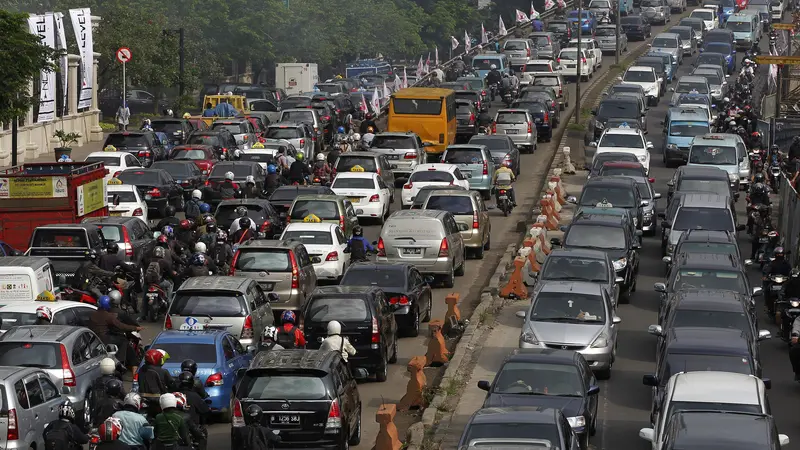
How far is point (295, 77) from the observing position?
76.5 metres

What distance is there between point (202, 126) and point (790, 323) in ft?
96.8

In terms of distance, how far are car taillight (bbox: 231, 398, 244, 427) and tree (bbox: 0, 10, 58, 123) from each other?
2378cm

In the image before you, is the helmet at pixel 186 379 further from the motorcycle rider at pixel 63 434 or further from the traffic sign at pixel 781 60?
the traffic sign at pixel 781 60

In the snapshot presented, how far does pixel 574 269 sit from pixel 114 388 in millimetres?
11434

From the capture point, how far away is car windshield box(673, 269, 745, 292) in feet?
90.7

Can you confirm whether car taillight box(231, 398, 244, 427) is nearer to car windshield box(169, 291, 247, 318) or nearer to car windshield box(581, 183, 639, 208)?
car windshield box(169, 291, 247, 318)

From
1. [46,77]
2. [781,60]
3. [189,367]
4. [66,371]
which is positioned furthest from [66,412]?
[781,60]

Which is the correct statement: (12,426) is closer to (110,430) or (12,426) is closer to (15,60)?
(110,430)

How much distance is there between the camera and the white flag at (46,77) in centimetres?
5141

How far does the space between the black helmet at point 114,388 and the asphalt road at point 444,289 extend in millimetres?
1810

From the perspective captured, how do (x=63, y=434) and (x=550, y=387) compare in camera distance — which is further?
(x=550, y=387)

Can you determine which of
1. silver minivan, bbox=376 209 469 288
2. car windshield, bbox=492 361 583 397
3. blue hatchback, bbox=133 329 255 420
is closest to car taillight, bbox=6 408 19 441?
blue hatchback, bbox=133 329 255 420

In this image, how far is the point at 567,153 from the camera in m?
49.6

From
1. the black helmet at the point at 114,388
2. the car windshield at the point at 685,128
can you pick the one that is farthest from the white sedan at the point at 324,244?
the car windshield at the point at 685,128
